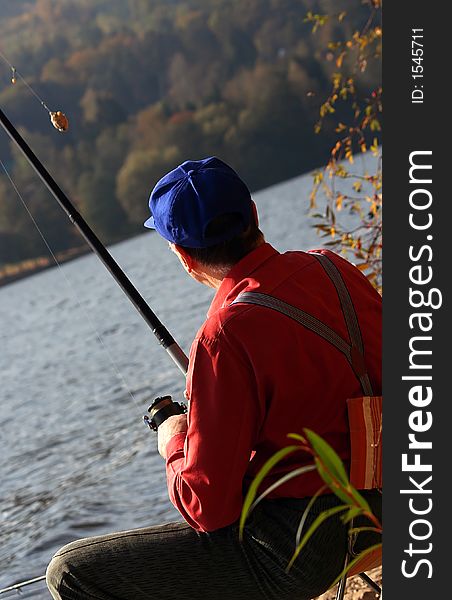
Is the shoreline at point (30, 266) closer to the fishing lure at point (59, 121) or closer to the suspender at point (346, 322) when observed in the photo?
the fishing lure at point (59, 121)

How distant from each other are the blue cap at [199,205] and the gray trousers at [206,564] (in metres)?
0.49

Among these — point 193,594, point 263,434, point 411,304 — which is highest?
point 411,304

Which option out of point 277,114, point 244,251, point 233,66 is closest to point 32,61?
point 233,66

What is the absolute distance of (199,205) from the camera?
186 centimetres

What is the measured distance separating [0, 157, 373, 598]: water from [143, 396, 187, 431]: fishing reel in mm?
2098

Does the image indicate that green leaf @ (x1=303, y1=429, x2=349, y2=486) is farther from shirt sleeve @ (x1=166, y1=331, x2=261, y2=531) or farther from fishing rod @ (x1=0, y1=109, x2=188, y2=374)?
fishing rod @ (x1=0, y1=109, x2=188, y2=374)

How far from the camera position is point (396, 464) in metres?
1.26

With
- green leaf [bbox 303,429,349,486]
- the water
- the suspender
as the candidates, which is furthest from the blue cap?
the water

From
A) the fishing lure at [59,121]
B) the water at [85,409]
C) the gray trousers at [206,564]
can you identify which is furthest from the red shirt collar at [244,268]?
the water at [85,409]

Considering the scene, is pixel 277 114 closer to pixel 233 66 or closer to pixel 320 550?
pixel 233 66

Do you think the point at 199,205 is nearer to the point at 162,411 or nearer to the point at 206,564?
the point at 162,411

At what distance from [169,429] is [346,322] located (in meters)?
0.43

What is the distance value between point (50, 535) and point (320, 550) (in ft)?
11.6

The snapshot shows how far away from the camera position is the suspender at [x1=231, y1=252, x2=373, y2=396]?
1786mm
